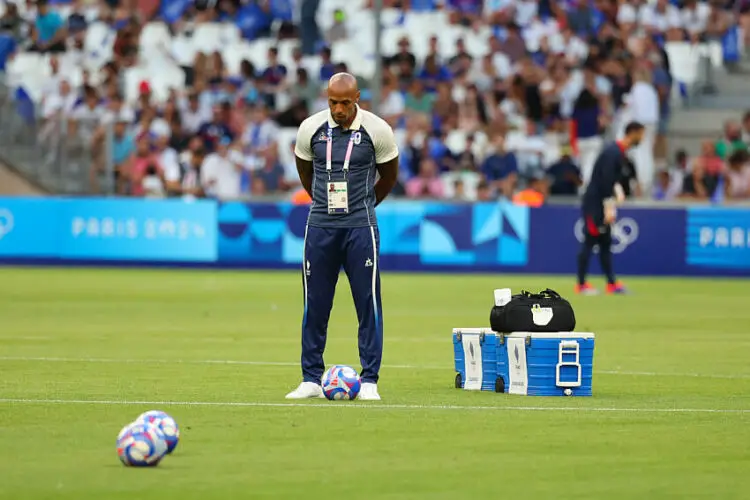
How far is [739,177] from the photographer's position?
32562 millimetres

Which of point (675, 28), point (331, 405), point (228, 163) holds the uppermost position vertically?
point (675, 28)

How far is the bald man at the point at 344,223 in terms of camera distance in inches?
487

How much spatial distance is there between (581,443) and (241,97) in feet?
89.7

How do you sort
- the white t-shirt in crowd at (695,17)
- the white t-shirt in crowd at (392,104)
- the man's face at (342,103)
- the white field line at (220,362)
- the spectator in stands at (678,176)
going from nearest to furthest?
the man's face at (342,103)
the white field line at (220,362)
the spectator in stands at (678,176)
the white t-shirt in crowd at (392,104)
the white t-shirt in crowd at (695,17)

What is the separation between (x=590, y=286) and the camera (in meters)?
27.5

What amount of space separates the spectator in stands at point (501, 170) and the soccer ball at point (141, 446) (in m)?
24.5

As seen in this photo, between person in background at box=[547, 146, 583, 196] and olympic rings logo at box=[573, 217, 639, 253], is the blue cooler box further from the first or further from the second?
person in background at box=[547, 146, 583, 196]

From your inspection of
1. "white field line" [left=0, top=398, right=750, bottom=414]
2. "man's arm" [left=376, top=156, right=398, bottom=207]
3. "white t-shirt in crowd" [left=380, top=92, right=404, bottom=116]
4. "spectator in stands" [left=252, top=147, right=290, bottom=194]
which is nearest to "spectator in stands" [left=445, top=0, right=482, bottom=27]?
"white t-shirt in crowd" [left=380, top=92, right=404, bottom=116]

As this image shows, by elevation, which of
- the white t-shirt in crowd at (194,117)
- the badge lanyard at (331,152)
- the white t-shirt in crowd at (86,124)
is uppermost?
the white t-shirt in crowd at (194,117)

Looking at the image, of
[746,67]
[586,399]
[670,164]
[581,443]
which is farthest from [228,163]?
[581,443]

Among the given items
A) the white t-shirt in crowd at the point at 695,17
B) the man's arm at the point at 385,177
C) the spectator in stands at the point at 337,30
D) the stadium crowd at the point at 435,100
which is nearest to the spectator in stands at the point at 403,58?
the stadium crowd at the point at 435,100

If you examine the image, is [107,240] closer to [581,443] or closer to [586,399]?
[586,399]

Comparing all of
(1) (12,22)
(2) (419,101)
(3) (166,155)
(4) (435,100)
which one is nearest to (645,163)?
(4) (435,100)

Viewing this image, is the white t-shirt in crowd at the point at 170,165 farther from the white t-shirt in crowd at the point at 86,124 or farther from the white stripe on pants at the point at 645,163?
the white stripe on pants at the point at 645,163
